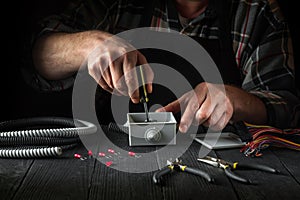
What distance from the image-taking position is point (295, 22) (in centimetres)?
191

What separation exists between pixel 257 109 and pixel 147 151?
445 millimetres

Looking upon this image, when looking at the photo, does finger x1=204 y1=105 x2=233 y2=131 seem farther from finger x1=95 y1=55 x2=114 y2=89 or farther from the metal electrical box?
finger x1=95 y1=55 x2=114 y2=89

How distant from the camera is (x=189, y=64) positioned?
1.70 meters

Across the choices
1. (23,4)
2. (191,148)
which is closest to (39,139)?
(191,148)

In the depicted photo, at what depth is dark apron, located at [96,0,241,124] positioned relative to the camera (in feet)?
5.31

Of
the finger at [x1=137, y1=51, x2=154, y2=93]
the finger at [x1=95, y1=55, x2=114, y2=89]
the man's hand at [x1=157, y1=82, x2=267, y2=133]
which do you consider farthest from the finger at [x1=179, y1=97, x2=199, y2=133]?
the finger at [x1=95, y1=55, x2=114, y2=89]

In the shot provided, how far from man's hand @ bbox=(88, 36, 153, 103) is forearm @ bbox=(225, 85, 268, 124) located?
30 cm

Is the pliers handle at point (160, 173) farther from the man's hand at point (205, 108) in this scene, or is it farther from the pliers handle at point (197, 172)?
the man's hand at point (205, 108)

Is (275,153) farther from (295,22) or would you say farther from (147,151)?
(295,22)

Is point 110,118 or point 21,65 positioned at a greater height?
point 21,65

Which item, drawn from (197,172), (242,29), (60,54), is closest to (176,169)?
(197,172)

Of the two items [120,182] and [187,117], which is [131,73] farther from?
[120,182]

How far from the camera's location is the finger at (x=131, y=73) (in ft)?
3.79

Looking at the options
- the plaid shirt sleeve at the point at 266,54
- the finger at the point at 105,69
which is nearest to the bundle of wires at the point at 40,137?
the finger at the point at 105,69
